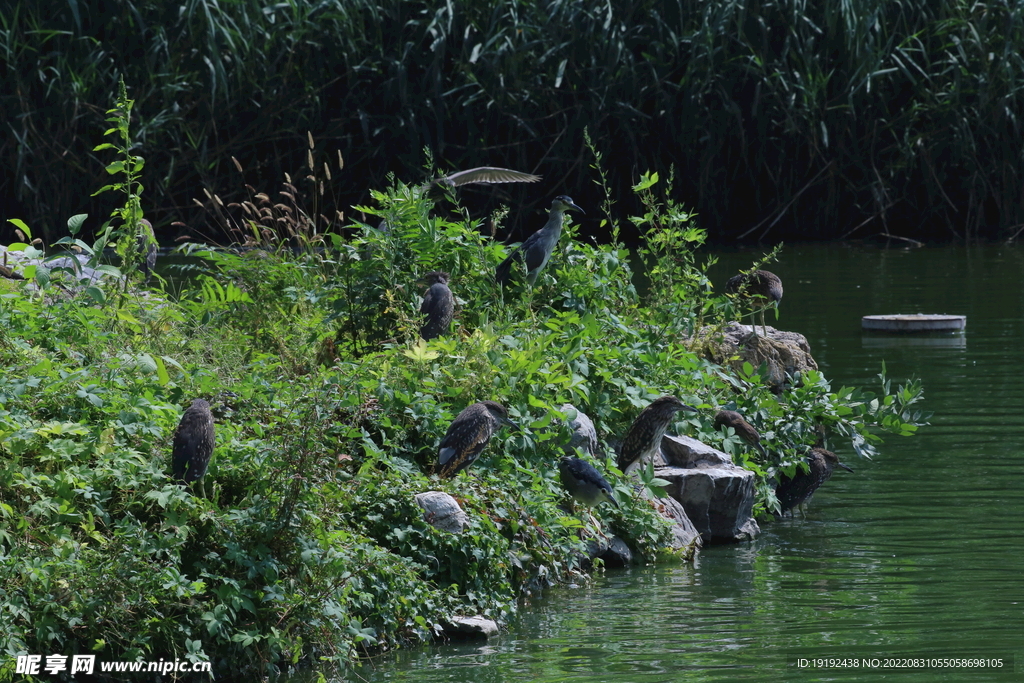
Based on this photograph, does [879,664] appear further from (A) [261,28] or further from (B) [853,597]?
(A) [261,28]

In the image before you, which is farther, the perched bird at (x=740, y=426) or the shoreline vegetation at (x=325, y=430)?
the perched bird at (x=740, y=426)

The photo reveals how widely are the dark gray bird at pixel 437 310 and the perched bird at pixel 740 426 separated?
1.64 meters

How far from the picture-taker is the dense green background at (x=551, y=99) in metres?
19.4

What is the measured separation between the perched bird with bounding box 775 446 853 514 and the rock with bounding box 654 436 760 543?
1.60 ft

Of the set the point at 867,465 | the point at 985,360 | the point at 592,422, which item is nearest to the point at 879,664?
the point at 592,422

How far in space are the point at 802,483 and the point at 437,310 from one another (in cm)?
229

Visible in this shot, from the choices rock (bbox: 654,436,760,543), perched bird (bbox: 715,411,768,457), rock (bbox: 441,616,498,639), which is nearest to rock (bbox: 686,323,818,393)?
perched bird (bbox: 715,411,768,457)

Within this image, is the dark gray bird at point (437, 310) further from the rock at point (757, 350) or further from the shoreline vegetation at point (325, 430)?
the rock at point (757, 350)

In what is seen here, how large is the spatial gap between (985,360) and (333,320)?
6.14 metres

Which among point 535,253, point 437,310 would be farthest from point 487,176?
point 437,310

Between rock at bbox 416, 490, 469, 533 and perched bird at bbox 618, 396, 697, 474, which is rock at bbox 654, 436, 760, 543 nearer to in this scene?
perched bird at bbox 618, 396, 697, 474

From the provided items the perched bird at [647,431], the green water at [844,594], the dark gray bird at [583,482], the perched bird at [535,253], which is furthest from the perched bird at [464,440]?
the perched bird at [535,253]

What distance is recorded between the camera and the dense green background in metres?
19.4

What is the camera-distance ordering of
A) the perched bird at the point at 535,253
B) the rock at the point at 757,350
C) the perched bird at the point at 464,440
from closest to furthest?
the perched bird at the point at 464,440, the perched bird at the point at 535,253, the rock at the point at 757,350
